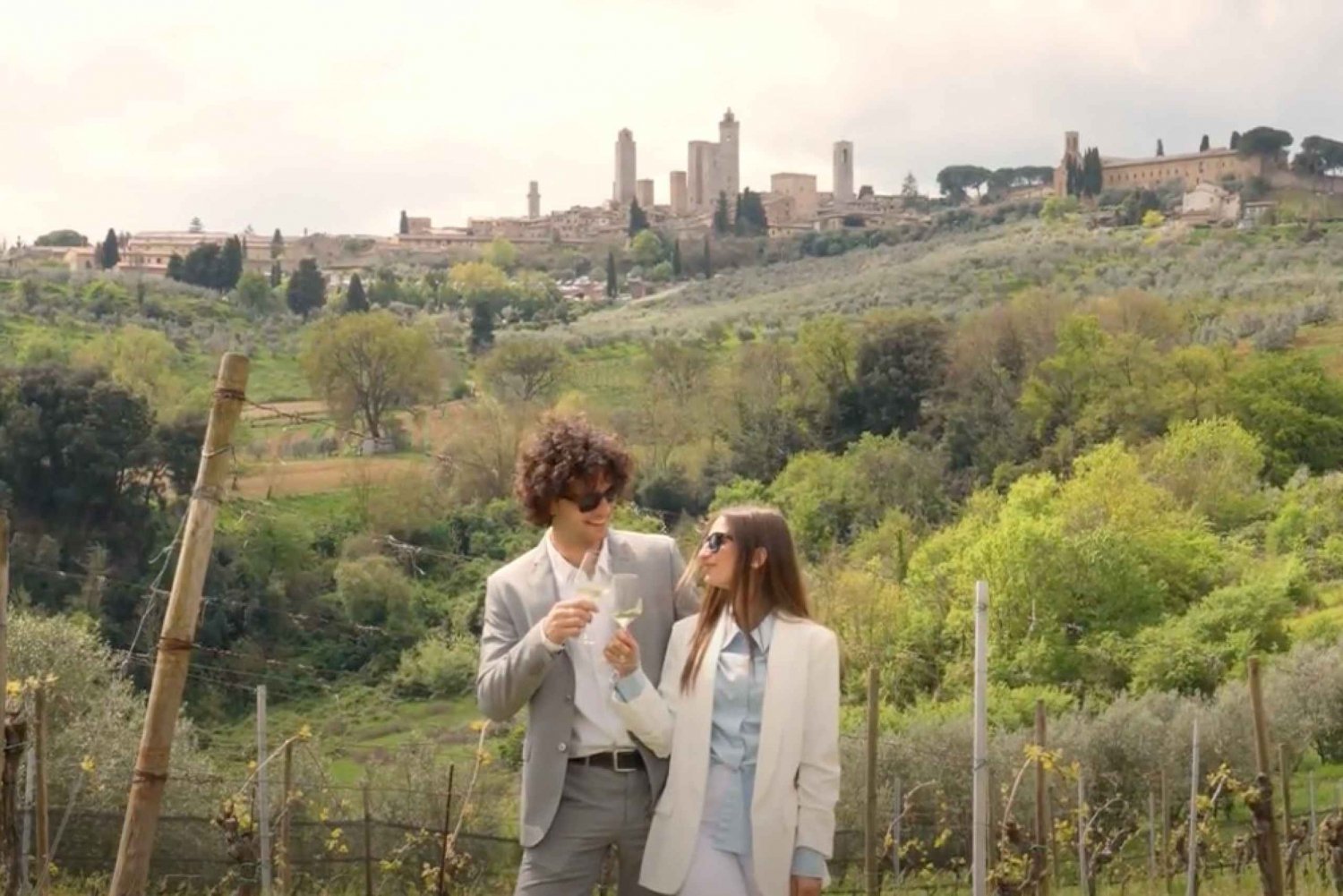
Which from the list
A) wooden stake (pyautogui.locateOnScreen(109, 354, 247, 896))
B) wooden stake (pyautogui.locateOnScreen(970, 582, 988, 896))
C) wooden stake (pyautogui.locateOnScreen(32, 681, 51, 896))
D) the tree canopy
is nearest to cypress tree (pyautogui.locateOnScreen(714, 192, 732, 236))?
the tree canopy

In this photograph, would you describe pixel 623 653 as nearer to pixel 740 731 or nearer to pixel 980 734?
pixel 740 731

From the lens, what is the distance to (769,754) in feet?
14.5

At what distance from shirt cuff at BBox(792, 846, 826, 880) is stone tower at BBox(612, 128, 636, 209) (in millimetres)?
182667

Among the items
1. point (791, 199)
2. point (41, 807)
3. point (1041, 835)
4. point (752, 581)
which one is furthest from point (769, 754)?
point (791, 199)

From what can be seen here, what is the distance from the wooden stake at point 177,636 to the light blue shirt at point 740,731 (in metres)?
1.15

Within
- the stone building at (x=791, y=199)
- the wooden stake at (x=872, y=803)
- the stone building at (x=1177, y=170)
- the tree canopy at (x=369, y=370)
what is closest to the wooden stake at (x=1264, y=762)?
the wooden stake at (x=872, y=803)

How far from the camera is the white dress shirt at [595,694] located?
4.51 metres

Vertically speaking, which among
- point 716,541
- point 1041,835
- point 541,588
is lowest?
point 1041,835

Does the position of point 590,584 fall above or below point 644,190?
below

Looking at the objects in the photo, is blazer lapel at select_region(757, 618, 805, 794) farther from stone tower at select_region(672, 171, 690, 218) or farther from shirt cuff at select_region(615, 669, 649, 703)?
stone tower at select_region(672, 171, 690, 218)

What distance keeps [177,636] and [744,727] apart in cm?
124

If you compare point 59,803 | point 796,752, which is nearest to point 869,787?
point 796,752

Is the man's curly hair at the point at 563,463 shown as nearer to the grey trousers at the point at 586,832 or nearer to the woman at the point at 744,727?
the woman at the point at 744,727

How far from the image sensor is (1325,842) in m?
10.9
